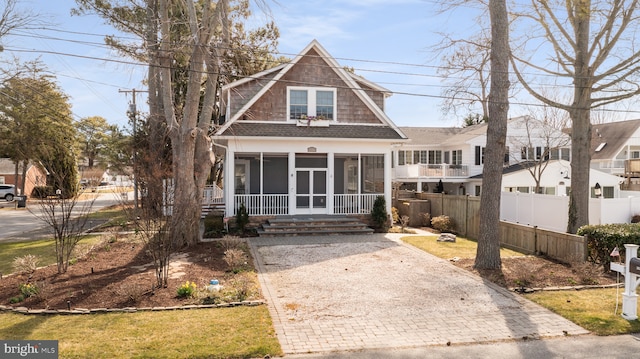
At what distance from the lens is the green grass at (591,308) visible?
6.76 m

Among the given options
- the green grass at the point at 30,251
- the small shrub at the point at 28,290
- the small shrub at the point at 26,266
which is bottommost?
the green grass at the point at 30,251

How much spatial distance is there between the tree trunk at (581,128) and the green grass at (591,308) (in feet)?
19.6

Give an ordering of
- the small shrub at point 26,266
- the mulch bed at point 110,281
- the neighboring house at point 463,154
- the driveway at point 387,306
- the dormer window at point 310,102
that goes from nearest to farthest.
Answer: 1. the driveway at point 387,306
2. the mulch bed at point 110,281
3. the small shrub at point 26,266
4. the dormer window at point 310,102
5. the neighboring house at point 463,154

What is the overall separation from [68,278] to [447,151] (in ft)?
94.3

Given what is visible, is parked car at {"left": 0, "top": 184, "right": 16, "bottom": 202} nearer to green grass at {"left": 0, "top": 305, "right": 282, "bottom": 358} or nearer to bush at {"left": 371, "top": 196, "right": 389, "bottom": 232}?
bush at {"left": 371, "top": 196, "right": 389, "bottom": 232}

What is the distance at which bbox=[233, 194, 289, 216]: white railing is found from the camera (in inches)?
736

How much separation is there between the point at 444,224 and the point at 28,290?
49.9 ft

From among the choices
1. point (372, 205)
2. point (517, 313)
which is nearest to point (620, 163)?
point (372, 205)

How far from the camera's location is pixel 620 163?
1548 inches

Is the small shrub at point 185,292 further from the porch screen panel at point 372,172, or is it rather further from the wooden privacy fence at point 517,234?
the porch screen panel at point 372,172

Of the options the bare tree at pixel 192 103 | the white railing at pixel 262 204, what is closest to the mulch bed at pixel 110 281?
the bare tree at pixel 192 103

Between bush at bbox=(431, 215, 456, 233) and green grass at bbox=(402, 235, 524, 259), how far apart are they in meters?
1.42

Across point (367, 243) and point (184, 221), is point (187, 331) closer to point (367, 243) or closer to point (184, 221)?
point (184, 221)

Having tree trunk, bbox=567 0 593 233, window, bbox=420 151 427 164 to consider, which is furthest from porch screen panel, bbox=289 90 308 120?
window, bbox=420 151 427 164
